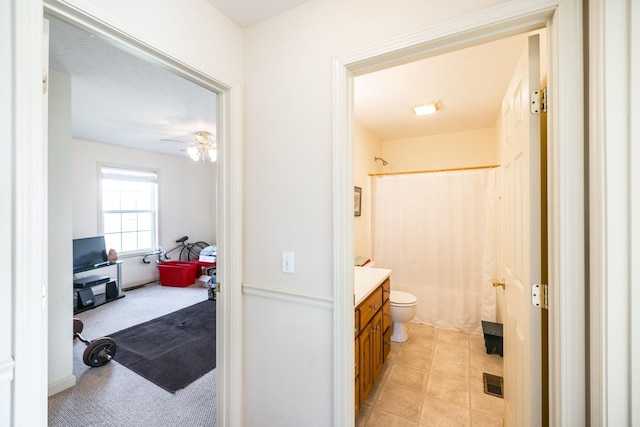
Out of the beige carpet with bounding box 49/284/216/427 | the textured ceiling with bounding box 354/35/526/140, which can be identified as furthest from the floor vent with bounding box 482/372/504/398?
the textured ceiling with bounding box 354/35/526/140

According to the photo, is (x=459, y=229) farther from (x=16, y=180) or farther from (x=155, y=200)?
(x=155, y=200)

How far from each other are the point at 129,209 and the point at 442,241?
5.23 m

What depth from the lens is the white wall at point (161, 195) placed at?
4.11 m

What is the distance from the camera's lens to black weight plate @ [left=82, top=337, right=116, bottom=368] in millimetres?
2303

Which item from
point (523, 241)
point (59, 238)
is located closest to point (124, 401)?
point (59, 238)

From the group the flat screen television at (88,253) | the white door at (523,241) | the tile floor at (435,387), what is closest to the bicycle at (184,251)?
the flat screen television at (88,253)

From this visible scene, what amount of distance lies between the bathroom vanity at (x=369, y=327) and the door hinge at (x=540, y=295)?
2.97 feet

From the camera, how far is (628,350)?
68 cm

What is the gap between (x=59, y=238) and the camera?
2.15m

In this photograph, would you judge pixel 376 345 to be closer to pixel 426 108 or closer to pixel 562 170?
pixel 562 170

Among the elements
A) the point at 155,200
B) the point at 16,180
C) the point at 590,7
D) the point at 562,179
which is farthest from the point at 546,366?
the point at 155,200

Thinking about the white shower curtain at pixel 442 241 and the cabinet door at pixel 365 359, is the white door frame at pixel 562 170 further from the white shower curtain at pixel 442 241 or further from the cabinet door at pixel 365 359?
the white shower curtain at pixel 442 241

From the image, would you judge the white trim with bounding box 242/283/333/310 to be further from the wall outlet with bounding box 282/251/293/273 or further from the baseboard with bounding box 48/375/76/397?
the baseboard with bounding box 48/375/76/397

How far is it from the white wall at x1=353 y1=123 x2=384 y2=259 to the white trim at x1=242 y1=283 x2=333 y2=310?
1993 mm
